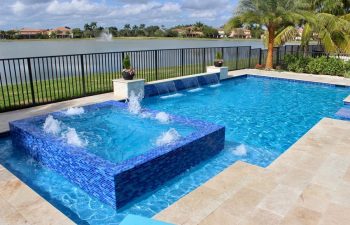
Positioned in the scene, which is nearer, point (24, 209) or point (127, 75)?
point (24, 209)

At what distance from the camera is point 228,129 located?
7223 mm

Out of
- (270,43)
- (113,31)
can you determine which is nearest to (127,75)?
(270,43)

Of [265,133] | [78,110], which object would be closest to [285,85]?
[265,133]

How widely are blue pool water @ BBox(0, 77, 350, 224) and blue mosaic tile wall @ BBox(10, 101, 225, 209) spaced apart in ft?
0.43

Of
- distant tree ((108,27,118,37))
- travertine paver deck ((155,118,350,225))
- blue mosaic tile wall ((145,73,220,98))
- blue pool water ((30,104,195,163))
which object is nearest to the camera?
travertine paver deck ((155,118,350,225))

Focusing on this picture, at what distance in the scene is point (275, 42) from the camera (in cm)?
1583

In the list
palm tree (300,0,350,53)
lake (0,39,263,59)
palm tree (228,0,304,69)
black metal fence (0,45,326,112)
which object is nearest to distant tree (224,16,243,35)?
palm tree (228,0,304,69)

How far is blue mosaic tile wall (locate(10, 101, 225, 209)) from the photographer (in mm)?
4004

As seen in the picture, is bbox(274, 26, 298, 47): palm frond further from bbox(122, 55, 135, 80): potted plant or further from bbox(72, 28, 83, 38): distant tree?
bbox(72, 28, 83, 38): distant tree

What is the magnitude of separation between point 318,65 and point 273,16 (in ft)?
11.4

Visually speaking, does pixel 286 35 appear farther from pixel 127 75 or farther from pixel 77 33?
pixel 77 33

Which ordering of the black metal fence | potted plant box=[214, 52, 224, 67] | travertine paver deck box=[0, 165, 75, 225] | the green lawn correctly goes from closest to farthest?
travertine paver deck box=[0, 165, 75, 225] → the green lawn → the black metal fence → potted plant box=[214, 52, 224, 67]

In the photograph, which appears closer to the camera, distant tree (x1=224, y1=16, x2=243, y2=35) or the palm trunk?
the palm trunk

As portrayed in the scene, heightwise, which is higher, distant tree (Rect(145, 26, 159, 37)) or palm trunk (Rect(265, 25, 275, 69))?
distant tree (Rect(145, 26, 159, 37))
